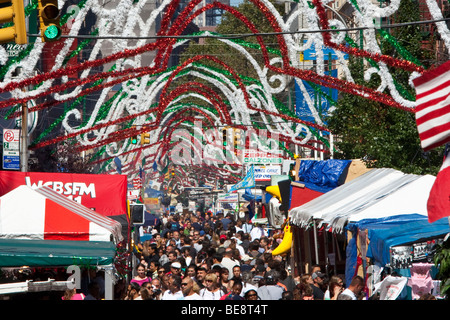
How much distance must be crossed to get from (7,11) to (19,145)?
16421 millimetres

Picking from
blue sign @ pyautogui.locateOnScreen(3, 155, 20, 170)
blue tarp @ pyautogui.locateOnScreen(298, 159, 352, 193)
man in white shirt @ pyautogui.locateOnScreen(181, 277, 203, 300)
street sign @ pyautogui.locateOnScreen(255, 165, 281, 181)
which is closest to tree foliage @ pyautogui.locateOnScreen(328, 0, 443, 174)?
blue tarp @ pyautogui.locateOnScreen(298, 159, 352, 193)

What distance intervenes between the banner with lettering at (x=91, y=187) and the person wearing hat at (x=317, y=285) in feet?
16.8

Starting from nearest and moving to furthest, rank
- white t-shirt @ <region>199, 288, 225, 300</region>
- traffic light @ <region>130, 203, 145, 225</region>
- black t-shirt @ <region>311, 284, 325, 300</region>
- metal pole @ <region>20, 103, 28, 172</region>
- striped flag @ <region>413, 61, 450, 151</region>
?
striped flag @ <region>413, 61, 450, 151</region>, white t-shirt @ <region>199, 288, 225, 300</region>, black t-shirt @ <region>311, 284, 325, 300</region>, traffic light @ <region>130, 203, 145, 225</region>, metal pole @ <region>20, 103, 28, 172</region>

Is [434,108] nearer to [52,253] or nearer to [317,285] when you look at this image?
[52,253]

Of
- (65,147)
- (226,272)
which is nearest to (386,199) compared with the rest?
(226,272)

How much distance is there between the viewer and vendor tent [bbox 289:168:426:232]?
14.5 meters

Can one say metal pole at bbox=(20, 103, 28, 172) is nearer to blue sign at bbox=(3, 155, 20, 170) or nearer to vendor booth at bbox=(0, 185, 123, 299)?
blue sign at bbox=(3, 155, 20, 170)

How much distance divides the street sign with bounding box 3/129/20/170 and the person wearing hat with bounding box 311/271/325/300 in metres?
13.8

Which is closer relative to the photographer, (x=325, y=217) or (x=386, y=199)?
(x=386, y=199)

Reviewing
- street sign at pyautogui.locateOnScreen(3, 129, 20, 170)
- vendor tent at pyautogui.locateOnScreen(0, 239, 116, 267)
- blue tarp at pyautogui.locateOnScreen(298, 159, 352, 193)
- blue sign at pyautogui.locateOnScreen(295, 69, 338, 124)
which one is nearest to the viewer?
vendor tent at pyautogui.locateOnScreen(0, 239, 116, 267)

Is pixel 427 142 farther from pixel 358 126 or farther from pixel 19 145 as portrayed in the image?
pixel 19 145

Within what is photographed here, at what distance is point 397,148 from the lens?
66.7 ft

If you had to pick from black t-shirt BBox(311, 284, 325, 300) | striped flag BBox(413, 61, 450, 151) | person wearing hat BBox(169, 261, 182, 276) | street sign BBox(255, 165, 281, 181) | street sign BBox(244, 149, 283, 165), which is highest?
striped flag BBox(413, 61, 450, 151)

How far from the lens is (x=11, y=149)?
2625 centimetres
